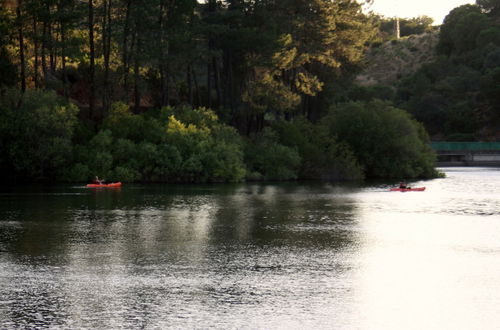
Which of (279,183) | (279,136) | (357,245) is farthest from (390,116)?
(357,245)

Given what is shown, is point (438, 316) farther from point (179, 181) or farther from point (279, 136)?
point (279, 136)

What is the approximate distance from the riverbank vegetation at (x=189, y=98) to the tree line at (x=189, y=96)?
0.16 metres

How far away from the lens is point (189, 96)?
93.4m

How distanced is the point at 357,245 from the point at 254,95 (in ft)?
183

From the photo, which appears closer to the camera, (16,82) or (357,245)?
(357,245)

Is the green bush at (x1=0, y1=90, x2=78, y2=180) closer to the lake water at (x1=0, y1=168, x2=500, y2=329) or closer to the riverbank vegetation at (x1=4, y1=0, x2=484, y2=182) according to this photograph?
the riverbank vegetation at (x1=4, y1=0, x2=484, y2=182)

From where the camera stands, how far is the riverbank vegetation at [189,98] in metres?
80.7

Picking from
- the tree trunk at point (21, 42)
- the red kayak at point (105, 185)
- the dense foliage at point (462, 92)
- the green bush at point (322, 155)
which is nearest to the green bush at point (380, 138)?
the green bush at point (322, 155)

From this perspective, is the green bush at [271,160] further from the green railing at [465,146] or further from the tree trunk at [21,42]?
the green railing at [465,146]

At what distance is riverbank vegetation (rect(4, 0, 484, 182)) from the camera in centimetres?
8069

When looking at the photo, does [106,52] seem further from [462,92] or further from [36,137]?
[462,92]

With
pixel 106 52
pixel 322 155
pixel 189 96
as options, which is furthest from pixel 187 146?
pixel 322 155

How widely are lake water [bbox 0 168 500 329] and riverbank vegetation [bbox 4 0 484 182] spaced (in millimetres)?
20368

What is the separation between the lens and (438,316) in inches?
965
